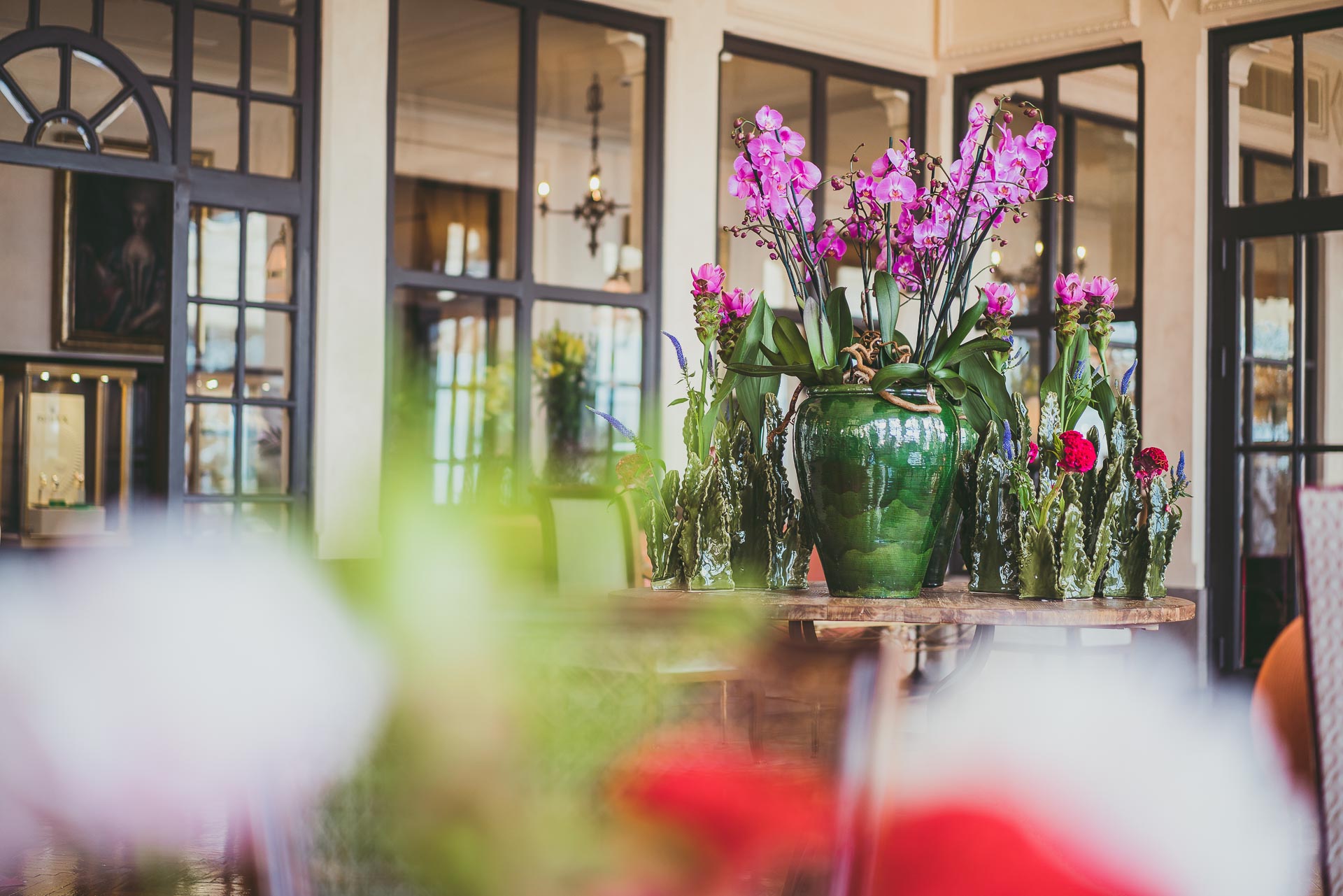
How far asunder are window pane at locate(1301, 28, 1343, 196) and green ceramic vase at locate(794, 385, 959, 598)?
4.09m

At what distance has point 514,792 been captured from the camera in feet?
3.52

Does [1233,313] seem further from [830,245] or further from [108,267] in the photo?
[108,267]

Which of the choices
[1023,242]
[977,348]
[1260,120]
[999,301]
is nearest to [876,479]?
[977,348]

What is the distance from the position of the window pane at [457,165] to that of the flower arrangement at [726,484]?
22.9 feet

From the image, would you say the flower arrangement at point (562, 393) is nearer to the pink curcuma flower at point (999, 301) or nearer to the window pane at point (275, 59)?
the window pane at point (275, 59)

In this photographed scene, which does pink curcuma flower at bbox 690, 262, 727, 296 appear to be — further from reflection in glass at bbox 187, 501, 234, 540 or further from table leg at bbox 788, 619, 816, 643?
reflection in glass at bbox 187, 501, 234, 540

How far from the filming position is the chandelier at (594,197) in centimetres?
902

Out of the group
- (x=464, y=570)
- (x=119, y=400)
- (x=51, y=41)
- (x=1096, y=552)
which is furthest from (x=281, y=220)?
(x=1096, y=552)

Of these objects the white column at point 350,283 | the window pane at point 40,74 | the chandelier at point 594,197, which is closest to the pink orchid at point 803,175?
the white column at point 350,283

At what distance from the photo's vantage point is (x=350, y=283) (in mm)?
5172

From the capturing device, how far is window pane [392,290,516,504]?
31.2 ft

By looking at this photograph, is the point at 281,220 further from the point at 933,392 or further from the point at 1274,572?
the point at 1274,572

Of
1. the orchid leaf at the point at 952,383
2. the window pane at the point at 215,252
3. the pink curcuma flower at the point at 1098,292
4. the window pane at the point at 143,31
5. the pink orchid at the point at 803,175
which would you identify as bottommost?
the orchid leaf at the point at 952,383

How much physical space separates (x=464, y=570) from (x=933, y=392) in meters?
4.40
